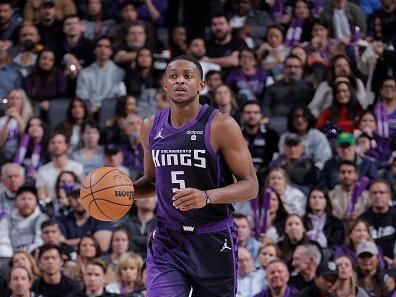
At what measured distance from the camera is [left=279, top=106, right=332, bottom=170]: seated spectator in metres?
11.8

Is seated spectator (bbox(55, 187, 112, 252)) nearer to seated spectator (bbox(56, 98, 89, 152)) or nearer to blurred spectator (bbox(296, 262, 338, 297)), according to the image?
seated spectator (bbox(56, 98, 89, 152))

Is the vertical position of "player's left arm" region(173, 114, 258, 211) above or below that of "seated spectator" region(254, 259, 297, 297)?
above

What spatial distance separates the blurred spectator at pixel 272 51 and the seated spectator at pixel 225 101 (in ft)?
4.78

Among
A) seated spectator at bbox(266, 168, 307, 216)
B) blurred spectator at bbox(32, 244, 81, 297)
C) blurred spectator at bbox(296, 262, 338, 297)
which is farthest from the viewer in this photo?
seated spectator at bbox(266, 168, 307, 216)

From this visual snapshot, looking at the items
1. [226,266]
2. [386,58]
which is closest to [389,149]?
[386,58]

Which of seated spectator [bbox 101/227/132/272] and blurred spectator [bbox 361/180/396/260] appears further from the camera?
blurred spectator [bbox 361/180/396/260]

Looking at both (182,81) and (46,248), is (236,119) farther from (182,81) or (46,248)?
(182,81)

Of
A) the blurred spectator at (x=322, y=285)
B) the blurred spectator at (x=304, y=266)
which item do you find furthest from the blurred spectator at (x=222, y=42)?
the blurred spectator at (x=322, y=285)

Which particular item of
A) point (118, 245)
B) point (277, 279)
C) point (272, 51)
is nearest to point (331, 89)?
point (272, 51)

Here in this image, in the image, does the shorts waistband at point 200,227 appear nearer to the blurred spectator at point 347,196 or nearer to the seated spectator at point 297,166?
the blurred spectator at point 347,196

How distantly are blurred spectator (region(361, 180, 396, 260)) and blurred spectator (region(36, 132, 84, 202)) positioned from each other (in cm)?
328

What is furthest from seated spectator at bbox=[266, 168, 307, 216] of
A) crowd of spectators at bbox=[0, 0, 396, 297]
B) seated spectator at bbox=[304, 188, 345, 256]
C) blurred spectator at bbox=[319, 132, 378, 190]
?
blurred spectator at bbox=[319, 132, 378, 190]

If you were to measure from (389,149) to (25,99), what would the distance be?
170 inches

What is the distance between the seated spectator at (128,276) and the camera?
9.63 m
